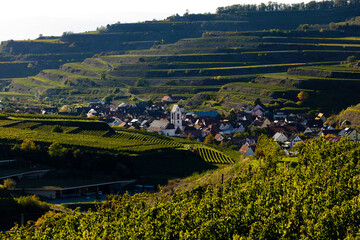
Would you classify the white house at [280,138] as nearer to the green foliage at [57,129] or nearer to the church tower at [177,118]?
the church tower at [177,118]

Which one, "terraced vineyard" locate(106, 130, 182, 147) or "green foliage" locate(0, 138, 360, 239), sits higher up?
"green foliage" locate(0, 138, 360, 239)

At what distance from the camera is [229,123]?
116m

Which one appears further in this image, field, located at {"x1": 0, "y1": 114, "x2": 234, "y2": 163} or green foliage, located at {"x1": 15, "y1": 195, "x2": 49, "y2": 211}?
field, located at {"x1": 0, "y1": 114, "x2": 234, "y2": 163}

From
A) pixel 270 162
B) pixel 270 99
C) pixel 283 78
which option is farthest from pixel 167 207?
pixel 283 78

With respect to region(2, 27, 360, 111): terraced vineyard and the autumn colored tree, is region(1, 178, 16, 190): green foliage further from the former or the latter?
region(2, 27, 360, 111): terraced vineyard

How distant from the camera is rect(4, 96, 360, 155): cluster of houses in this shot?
3824 inches

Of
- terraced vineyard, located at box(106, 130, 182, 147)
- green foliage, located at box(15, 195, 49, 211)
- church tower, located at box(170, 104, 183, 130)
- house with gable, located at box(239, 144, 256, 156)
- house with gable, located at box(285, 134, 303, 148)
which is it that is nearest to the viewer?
green foliage, located at box(15, 195, 49, 211)

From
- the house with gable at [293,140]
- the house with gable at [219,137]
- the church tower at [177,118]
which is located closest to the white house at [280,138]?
the house with gable at [293,140]

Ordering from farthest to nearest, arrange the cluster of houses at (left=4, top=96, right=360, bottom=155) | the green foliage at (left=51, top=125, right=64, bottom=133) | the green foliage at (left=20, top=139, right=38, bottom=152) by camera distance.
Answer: the cluster of houses at (left=4, top=96, right=360, bottom=155), the green foliage at (left=51, top=125, right=64, bottom=133), the green foliage at (left=20, top=139, right=38, bottom=152)

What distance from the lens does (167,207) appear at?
27.5 m

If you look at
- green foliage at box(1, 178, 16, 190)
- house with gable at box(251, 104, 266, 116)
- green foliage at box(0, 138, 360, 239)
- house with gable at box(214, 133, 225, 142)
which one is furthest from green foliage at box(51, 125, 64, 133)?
green foliage at box(0, 138, 360, 239)

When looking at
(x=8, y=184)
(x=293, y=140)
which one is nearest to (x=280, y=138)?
(x=293, y=140)

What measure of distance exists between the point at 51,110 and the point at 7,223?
93.4 m

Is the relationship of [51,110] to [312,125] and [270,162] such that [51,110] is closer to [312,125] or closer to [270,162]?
[312,125]
